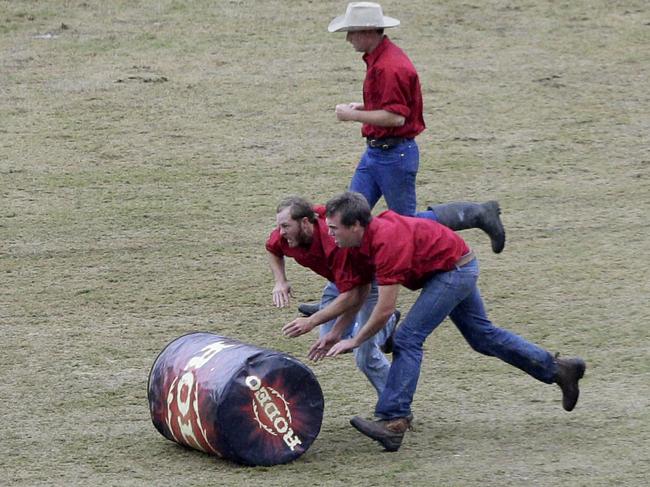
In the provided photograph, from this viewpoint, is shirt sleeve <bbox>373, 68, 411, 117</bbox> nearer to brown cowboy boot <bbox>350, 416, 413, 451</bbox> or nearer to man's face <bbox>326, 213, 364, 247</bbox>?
man's face <bbox>326, 213, 364, 247</bbox>

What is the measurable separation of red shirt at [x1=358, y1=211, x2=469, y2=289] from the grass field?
3.37ft

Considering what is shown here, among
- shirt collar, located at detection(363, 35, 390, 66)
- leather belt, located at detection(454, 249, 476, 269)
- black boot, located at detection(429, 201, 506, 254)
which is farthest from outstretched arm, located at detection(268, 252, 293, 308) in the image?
black boot, located at detection(429, 201, 506, 254)

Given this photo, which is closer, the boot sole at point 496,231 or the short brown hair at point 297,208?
the short brown hair at point 297,208

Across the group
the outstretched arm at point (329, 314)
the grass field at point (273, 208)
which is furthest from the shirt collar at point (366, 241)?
the grass field at point (273, 208)

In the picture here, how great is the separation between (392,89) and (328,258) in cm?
176

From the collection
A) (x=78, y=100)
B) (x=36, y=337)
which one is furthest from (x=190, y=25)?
(x=36, y=337)

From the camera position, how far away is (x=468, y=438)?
25.6 ft

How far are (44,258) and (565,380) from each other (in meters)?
4.98

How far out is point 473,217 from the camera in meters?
9.95

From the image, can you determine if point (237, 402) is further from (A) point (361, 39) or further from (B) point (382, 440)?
(A) point (361, 39)

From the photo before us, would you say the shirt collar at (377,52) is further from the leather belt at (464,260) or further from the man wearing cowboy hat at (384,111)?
the leather belt at (464,260)

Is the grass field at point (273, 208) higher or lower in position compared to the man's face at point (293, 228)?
lower

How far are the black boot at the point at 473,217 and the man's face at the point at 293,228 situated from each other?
228 centimetres

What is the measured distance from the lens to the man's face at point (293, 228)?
7.57 metres
